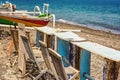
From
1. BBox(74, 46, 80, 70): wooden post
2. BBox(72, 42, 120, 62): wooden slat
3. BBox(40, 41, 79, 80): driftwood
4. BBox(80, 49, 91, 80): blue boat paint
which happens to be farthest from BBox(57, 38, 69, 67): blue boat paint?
BBox(40, 41, 79, 80): driftwood

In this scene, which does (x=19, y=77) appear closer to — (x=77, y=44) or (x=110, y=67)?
(x=77, y=44)

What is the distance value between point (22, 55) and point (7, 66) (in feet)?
3.65

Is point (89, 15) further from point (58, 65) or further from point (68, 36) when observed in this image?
point (58, 65)

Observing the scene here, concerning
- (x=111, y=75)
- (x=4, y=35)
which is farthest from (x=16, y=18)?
(x=111, y=75)

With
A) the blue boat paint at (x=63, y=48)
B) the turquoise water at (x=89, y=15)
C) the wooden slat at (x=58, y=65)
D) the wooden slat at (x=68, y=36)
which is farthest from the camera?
the turquoise water at (x=89, y=15)

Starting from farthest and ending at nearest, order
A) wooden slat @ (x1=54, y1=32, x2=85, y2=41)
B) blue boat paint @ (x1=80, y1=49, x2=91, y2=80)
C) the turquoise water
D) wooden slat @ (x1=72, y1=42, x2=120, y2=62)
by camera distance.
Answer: the turquoise water → wooden slat @ (x1=54, y1=32, x2=85, y2=41) → blue boat paint @ (x1=80, y1=49, x2=91, y2=80) → wooden slat @ (x1=72, y1=42, x2=120, y2=62)

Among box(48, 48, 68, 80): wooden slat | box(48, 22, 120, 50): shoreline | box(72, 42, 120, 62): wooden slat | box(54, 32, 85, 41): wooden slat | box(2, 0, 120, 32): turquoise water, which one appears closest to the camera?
box(72, 42, 120, 62): wooden slat

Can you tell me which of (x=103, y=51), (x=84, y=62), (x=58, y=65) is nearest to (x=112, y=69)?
(x=103, y=51)

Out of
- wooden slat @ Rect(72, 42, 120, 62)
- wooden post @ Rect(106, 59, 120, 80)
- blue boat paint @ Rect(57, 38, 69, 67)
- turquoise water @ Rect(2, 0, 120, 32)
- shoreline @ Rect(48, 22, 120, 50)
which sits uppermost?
wooden slat @ Rect(72, 42, 120, 62)

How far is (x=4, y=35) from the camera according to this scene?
16734 mm

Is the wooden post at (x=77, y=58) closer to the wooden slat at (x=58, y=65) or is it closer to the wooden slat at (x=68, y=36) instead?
the wooden slat at (x=68, y=36)

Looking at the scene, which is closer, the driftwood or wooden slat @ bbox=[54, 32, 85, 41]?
the driftwood

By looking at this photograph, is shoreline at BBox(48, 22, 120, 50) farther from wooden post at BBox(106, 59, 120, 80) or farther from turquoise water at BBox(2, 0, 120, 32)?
wooden post at BBox(106, 59, 120, 80)

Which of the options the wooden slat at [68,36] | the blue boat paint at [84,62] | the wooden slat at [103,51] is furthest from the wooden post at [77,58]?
the wooden slat at [103,51]
